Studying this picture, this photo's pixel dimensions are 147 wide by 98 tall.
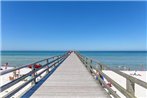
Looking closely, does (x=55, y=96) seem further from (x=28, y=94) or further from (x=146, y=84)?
(x=146, y=84)

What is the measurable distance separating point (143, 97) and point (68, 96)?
13.0m

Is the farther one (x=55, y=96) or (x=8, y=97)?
(x=55, y=96)

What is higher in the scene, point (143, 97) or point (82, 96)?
point (82, 96)

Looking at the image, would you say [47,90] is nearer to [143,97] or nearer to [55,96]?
[55,96]

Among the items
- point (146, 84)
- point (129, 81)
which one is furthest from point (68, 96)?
point (146, 84)

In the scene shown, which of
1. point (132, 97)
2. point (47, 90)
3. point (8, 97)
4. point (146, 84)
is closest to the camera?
point (146, 84)

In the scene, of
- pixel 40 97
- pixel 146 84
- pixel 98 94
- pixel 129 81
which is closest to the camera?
pixel 146 84

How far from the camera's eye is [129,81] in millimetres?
4129

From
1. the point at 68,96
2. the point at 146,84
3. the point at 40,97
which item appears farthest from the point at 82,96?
the point at 146,84

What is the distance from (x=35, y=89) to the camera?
7.53m

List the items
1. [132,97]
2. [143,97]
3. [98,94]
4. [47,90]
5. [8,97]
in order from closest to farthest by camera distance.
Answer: [132,97] → [8,97] → [98,94] → [47,90] → [143,97]

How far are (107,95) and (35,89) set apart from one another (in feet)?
7.67

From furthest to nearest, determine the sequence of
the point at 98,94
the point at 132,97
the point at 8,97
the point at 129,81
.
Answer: the point at 98,94 → the point at 8,97 → the point at 129,81 → the point at 132,97

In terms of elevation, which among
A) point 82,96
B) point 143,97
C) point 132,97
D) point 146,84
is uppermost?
point 146,84
